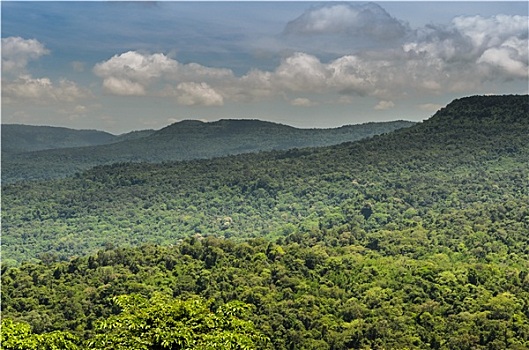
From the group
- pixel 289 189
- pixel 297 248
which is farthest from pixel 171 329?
pixel 289 189

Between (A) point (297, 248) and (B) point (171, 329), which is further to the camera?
(A) point (297, 248)

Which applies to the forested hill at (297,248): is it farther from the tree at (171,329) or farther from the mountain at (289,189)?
the mountain at (289,189)

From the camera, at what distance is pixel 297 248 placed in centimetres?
5038

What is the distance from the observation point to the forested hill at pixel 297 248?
35.5 m

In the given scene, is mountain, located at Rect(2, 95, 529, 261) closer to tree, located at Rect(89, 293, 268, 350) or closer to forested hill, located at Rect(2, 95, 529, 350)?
forested hill, located at Rect(2, 95, 529, 350)

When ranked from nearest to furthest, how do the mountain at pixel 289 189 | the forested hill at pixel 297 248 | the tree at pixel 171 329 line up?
the tree at pixel 171 329
the forested hill at pixel 297 248
the mountain at pixel 289 189

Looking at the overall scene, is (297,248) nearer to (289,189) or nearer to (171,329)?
(171,329)

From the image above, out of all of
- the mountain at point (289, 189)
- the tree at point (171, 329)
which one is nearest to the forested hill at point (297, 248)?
the tree at point (171, 329)

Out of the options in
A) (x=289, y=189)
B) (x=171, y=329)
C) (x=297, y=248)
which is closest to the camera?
(x=171, y=329)

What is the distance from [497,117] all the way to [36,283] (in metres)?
92.7

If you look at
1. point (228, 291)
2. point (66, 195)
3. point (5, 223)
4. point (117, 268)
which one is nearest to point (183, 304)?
point (228, 291)

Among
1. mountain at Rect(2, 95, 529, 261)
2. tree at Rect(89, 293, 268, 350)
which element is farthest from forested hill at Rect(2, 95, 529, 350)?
mountain at Rect(2, 95, 529, 261)

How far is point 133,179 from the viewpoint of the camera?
5094 inches

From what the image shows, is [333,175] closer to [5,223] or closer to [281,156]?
[281,156]
